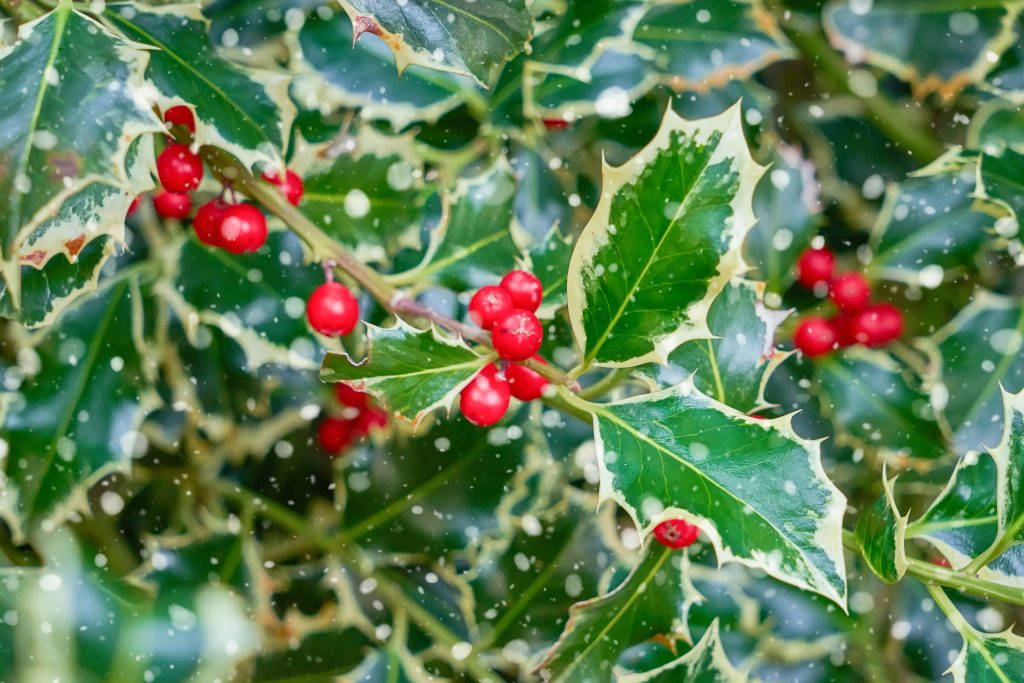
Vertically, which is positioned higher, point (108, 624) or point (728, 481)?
point (728, 481)

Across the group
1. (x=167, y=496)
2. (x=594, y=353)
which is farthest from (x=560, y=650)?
(x=167, y=496)

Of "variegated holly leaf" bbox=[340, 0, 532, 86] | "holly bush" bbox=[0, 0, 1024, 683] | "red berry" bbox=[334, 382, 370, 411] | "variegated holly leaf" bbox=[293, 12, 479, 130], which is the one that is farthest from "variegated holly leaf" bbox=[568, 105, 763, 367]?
"variegated holly leaf" bbox=[293, 12, 479, 130]

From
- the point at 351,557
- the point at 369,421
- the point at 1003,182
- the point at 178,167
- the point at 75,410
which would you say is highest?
the point at 178,167

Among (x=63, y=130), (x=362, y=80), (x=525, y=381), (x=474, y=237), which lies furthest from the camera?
(x=362, y=80)

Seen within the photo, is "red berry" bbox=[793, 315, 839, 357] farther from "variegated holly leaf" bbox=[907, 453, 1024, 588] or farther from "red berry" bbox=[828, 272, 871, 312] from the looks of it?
"variegated holly leaf" bbox=[907, 453, 1024, 588]

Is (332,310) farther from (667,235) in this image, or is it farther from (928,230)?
(928,230)

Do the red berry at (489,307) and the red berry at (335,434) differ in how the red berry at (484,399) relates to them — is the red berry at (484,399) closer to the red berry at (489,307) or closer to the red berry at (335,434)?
the red berry at (489,307)

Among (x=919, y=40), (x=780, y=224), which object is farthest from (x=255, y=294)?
(x=919, y=40)
